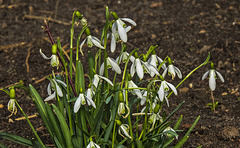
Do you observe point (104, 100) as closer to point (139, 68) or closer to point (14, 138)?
point (139, 68)

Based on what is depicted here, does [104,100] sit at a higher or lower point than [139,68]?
lower

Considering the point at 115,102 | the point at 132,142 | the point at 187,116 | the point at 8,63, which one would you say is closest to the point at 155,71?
the point at 115,102

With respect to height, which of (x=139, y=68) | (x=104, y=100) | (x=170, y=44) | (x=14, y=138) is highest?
(x=139, y=68)

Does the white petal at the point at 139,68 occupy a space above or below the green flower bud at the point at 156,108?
above

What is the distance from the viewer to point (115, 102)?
6.61ft

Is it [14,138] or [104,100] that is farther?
[14,138]

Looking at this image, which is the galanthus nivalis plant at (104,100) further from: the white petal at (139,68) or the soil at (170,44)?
the soil at (170,44)

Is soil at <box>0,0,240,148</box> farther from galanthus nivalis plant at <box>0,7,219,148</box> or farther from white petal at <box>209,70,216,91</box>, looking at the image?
white petal at <box>209,70,216,91</box>

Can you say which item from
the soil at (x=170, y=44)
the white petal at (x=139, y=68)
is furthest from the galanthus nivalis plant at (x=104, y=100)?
the soil at (x=170, y=44)

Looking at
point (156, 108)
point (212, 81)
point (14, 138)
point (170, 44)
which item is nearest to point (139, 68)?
point (156, 108)

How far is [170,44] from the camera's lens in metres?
4.06

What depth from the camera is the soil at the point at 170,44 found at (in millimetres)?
3000

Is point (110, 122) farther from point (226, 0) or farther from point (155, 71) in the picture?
point (226, 0)

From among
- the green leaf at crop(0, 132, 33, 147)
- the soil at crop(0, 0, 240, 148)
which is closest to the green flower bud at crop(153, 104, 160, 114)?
the green leaf at crop(0, 132, 33, 147)
